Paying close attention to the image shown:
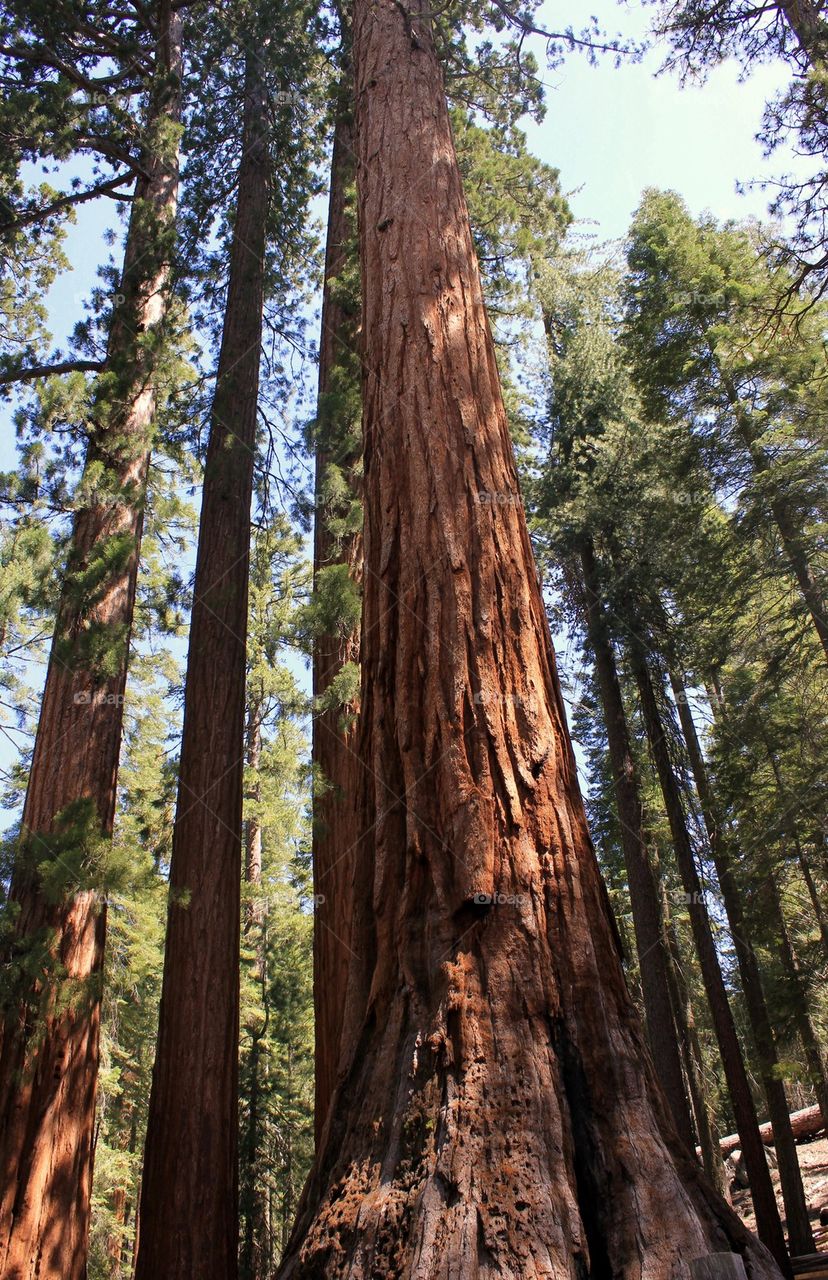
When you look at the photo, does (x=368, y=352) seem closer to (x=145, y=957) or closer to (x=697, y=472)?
(x=697, y=472)

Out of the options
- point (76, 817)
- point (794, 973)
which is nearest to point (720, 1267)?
point (76, 817)

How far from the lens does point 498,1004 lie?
231cm

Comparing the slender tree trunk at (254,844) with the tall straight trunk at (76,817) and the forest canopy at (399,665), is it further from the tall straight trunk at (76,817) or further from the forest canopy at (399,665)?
the tall straight trunk at (76,817)

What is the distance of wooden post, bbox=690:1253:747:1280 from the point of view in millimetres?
1658

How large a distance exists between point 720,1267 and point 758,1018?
13.7 metres

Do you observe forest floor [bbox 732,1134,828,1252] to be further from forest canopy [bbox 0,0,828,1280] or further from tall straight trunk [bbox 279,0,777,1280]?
tall straight trunk [bbox 279,0,777,1280]

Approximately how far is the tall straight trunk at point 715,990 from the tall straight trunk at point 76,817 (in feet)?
24.8

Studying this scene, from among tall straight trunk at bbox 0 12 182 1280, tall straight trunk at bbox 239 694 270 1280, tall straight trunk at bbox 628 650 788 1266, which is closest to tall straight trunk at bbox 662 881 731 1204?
tall straight trunk at bbox 628 650 788 1266

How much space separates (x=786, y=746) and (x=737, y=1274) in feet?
39.6

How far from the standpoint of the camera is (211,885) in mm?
6902

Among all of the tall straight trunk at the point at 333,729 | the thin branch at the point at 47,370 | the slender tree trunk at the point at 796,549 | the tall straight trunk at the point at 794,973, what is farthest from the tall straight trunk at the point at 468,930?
the tall straight trunk at the point at 794,973

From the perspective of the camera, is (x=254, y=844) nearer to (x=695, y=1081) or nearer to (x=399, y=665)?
(x=695, y=1081)

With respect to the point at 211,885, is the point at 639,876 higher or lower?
higher

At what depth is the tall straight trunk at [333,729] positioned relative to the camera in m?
5.33
